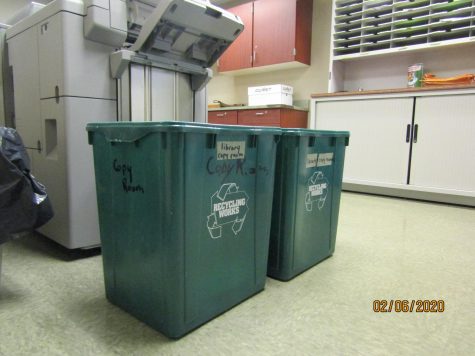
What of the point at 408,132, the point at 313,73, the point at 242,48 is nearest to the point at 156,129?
the point at 408,132

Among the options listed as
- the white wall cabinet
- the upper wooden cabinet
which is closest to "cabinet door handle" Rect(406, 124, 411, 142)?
the white wall cabinet

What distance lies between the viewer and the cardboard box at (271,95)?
12.6 feet

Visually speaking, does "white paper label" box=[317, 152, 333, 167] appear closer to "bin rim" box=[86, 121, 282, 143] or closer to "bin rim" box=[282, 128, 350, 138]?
"bin rim" box=[282, 128, 350, 138]

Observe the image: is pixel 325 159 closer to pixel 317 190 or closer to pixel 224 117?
pixel 317 190

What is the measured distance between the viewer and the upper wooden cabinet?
376 cm

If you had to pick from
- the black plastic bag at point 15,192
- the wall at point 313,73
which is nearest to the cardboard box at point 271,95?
the wall at point 313,73

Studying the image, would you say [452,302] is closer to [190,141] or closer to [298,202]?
[298,202]

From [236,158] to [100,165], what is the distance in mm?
448

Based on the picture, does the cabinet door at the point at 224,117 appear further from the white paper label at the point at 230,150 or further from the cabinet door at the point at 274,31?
the white paper label at the point at 230,150

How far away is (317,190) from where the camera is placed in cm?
139

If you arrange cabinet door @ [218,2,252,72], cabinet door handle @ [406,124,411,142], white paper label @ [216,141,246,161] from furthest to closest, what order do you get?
cabinet door @ [218,2,252,72] < cabinet door handle @ [406,124,411,142] < white paper label @ [216,141,246,161]

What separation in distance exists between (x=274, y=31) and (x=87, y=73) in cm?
294
